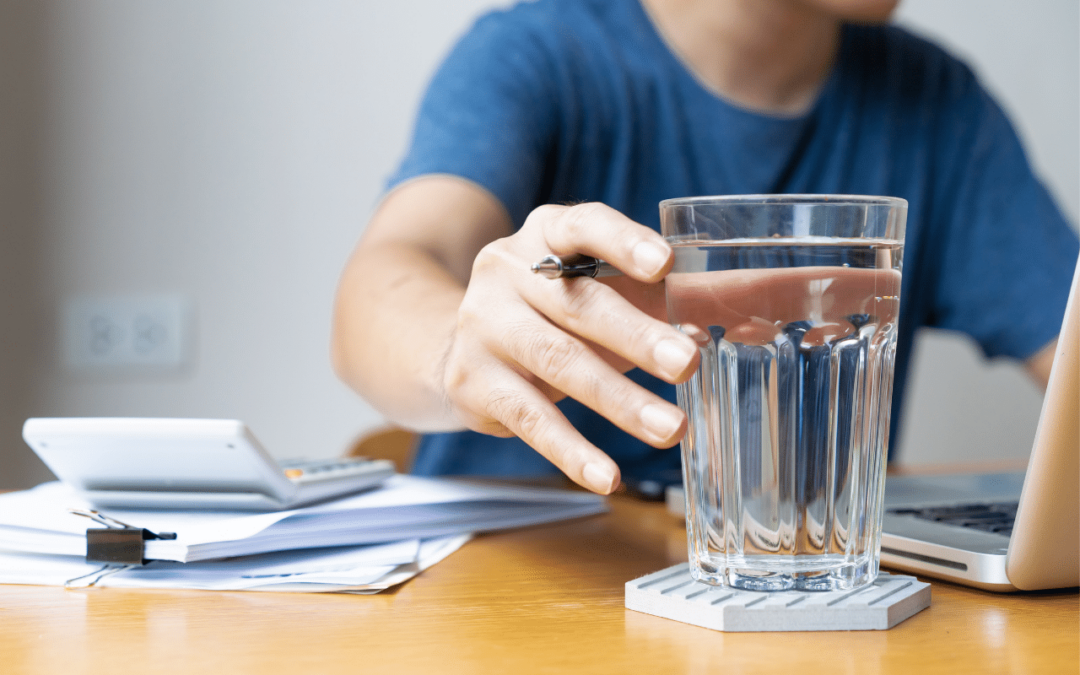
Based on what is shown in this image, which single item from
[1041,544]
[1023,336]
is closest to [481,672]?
[1041,544]

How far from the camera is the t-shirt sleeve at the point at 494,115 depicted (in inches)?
35.5

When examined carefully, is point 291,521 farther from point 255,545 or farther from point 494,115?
point 494,115

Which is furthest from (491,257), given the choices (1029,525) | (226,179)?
(226,179)

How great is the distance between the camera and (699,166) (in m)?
1.14

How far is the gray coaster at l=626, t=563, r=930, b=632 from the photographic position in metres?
0.37

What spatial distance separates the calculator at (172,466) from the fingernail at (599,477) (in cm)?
18

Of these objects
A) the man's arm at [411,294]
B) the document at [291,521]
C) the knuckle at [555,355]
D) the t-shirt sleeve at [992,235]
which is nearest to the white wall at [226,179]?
the man's arm at [411,294]

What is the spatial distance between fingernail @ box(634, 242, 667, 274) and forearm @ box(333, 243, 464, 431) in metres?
0.21

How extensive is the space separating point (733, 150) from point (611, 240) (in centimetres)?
81

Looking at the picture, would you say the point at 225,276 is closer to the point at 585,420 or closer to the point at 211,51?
the point at 211,51

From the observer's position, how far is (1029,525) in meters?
0.38

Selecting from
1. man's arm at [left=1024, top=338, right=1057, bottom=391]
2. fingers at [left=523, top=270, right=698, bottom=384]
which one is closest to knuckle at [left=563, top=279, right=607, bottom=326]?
fingers at [left=523, top=270, right=698, bottom=384]

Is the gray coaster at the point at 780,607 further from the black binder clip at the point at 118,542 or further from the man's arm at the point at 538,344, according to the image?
the black binder clip at the point at 118,542

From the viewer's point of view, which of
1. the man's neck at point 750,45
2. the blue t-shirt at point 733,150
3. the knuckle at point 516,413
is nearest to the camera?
the knuckle at point 516,413
